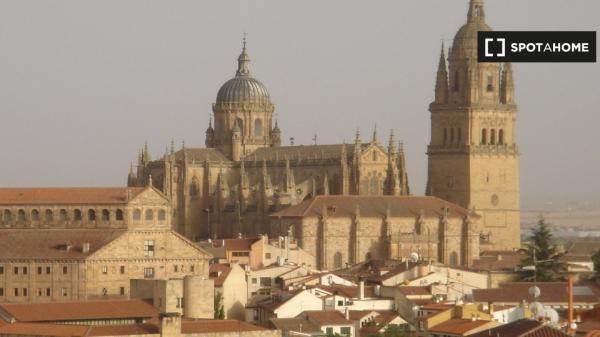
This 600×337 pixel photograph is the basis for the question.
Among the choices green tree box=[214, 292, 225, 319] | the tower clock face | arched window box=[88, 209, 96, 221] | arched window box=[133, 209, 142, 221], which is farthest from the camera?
the tower clock face

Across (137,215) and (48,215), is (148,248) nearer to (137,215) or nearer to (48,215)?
(137,215)

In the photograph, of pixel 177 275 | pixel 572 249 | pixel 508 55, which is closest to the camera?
pixel 508 55

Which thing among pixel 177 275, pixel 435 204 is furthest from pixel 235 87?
pixel 177 275

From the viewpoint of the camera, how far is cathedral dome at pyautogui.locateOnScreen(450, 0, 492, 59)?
163 metres

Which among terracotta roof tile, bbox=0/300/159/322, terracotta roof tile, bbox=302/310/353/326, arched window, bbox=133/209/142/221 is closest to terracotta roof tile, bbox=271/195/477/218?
arched window, bbox=133/209/142/221

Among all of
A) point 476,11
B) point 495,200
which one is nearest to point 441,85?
point 476,11

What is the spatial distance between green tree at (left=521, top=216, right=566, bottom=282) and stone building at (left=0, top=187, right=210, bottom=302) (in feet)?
73.4

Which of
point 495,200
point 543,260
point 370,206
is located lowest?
point 543,260

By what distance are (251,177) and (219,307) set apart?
52.9 metres

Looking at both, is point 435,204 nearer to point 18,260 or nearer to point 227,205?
point 227,205

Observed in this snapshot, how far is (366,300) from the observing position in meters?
110

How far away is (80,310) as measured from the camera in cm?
10031

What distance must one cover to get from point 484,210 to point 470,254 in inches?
548

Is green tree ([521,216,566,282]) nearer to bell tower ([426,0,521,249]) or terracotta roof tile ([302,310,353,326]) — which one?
bell tower ([426,0,521,249])
